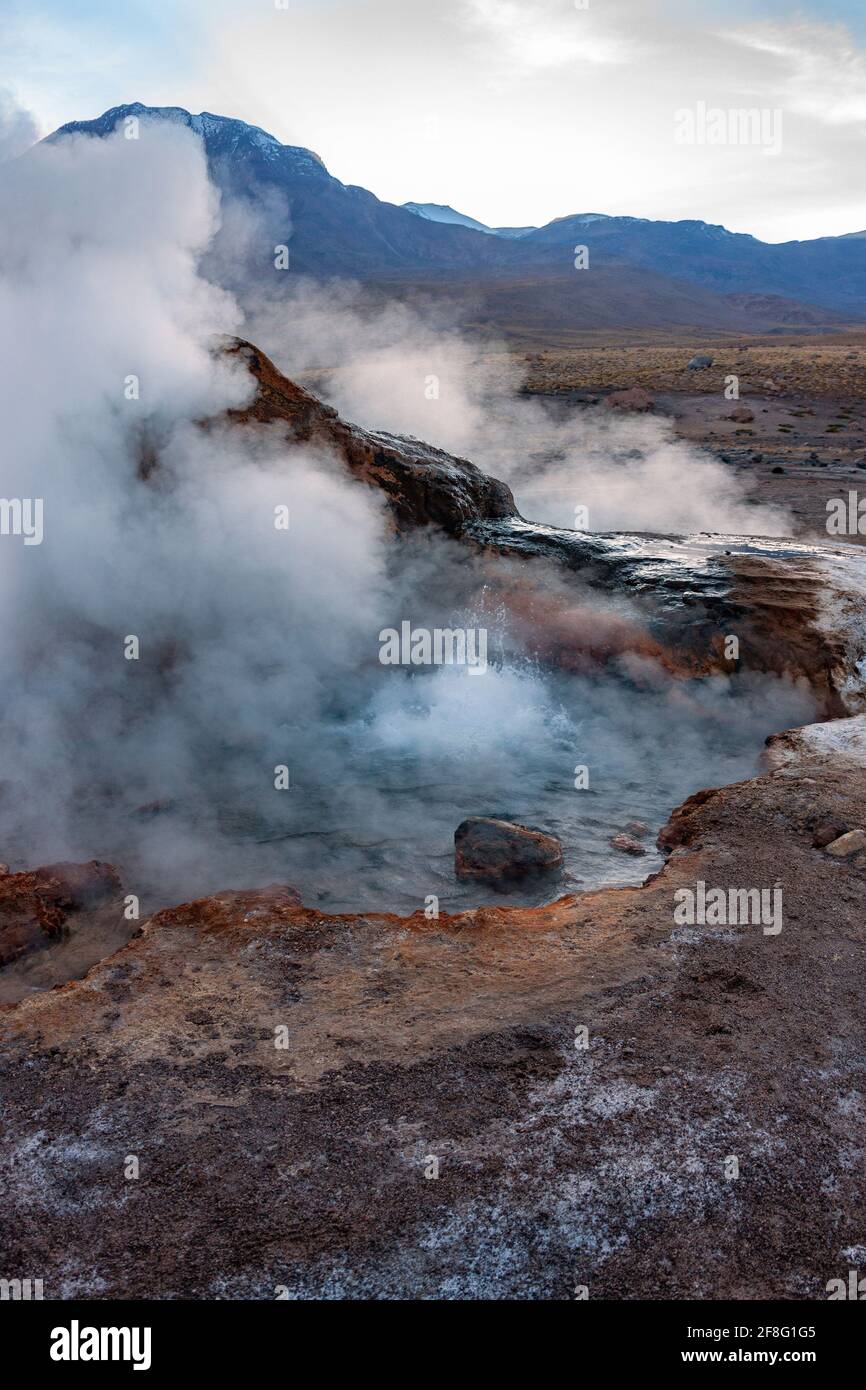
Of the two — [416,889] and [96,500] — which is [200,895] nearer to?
[416,889]

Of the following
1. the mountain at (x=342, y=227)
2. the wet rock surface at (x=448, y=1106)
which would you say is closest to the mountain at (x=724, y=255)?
the mountain at (x=342, y=227)

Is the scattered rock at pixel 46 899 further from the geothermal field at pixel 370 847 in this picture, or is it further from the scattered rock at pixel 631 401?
the scattered rock at pixel 631 401

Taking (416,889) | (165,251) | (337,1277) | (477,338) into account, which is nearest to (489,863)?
(416,889)

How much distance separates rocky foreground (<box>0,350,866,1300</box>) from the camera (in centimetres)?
215

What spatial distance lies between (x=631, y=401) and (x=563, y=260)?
79872 mm

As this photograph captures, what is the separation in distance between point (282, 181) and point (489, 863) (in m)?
85.4

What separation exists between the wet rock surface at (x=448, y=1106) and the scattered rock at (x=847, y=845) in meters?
0.15

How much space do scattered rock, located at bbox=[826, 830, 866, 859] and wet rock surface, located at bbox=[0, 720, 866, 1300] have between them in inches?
5.9

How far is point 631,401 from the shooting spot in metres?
19.8

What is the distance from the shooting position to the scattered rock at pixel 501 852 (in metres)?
4.14
